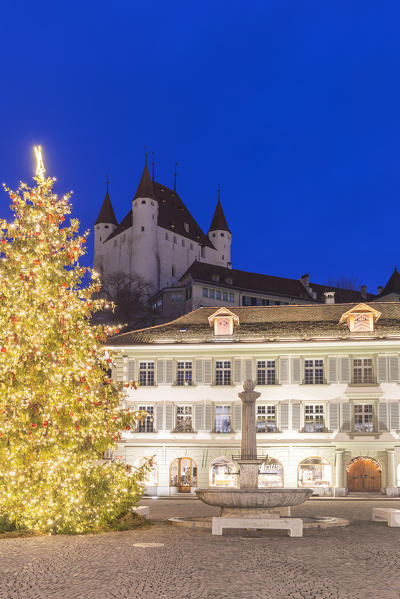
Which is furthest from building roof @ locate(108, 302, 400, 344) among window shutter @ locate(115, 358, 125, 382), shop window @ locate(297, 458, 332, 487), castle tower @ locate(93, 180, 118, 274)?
castle tower @ locate(93, 180, 118, 274)

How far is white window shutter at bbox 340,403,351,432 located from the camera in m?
36.2

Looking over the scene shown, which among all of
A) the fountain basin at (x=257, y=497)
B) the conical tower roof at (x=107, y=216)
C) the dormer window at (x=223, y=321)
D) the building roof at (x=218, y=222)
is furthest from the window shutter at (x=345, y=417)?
the conical tower roof at (x=107, y=216)

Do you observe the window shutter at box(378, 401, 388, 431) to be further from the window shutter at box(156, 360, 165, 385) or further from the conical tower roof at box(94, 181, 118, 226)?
Answer: the conical tower roof at box(94, 181, 118, 226)

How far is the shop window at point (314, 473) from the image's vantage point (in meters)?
35.8

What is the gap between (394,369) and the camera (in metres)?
36.3

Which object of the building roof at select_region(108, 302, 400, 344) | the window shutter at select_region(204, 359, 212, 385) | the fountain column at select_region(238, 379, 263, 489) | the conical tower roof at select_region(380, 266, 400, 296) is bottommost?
the fountain column at select_region(238, 379, 263, 489)

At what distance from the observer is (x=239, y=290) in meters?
89.6

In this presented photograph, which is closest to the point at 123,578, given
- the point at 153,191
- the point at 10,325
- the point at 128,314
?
the point at 10,325

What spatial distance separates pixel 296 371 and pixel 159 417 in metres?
6.97

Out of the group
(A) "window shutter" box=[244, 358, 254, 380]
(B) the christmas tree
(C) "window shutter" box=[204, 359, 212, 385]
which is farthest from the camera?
(C) "window shutter" box=[204, 359, 212, 385]

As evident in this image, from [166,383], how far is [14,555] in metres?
25.1

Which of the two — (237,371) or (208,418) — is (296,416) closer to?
(237,371)

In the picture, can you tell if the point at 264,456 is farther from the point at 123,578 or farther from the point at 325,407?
the point at 123,578

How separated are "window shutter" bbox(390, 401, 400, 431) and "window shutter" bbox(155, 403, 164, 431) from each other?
35.4 feet
